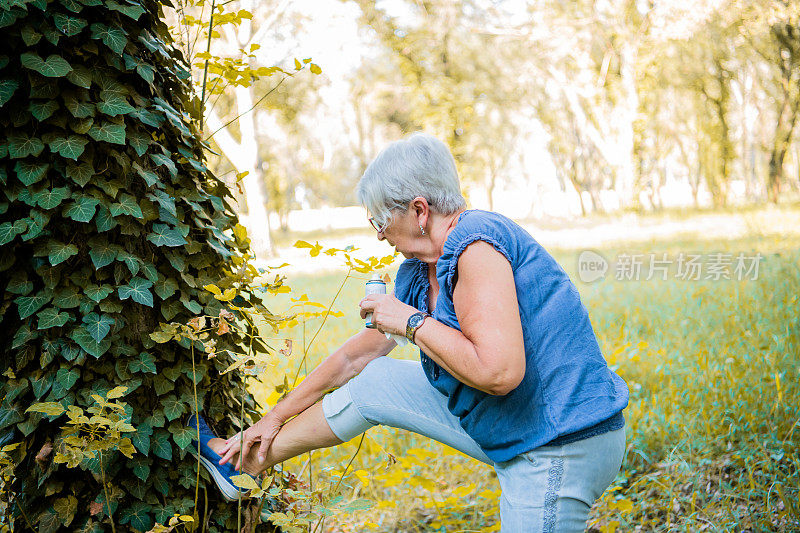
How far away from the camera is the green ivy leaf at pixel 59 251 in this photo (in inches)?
74.8

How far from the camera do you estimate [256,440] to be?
86.0 inches

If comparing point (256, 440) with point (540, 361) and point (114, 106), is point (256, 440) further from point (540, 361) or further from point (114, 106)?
point (114, 106)

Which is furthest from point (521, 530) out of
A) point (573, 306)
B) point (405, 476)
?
point (405, 476)

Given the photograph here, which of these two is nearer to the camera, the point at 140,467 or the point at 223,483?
the point at 140,467

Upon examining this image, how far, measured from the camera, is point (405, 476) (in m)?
2.69

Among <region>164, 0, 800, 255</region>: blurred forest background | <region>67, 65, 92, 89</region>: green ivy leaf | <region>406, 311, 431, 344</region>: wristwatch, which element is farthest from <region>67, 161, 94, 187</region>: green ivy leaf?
<region>164, 0, 800, 255</region>: blurred forest background

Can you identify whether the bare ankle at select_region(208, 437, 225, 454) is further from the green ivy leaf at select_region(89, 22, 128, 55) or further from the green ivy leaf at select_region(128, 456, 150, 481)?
the green ivy leaf at select_region(89, 22, 128, 55)

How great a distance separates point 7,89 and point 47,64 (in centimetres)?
15

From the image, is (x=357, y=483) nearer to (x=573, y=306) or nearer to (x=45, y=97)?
(x=573, y=306)

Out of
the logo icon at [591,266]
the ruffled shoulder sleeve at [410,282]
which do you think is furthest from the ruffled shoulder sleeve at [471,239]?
the logo icon at [591,266]

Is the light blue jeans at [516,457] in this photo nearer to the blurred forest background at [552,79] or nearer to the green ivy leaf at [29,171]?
the green ivy leaf at [29,171]

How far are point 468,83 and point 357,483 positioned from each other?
19380 mm

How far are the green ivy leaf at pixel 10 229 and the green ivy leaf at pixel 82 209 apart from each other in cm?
13

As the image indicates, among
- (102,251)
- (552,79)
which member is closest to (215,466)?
(102,251)
